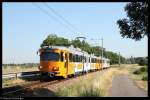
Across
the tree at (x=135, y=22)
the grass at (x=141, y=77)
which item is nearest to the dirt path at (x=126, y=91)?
the grass at (x=141, y=77)

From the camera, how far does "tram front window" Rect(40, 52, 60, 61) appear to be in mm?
35375

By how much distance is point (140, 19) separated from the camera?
18891 millimetres

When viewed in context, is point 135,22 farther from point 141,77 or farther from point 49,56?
point 141,77

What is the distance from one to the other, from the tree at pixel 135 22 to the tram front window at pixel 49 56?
15.2 m

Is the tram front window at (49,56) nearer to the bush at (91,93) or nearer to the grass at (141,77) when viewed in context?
the grass at (141,77)

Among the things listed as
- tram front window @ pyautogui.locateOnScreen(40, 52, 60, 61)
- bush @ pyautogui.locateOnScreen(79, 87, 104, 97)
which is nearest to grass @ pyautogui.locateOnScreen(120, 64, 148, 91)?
tram front window @ pyautogui.locateOnScreen(40, 52, 60, 61)

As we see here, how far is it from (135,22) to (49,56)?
55.6 ft

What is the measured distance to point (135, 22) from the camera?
19.5 meters

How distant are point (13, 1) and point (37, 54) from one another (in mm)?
22343

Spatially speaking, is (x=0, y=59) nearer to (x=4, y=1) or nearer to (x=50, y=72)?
(x=4, y=1)

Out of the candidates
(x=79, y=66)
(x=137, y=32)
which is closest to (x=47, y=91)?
(x=137, y=32)

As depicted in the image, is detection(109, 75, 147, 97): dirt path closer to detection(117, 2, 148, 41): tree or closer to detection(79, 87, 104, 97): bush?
detection(79, 87, 104, 97): bush

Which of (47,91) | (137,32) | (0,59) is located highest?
(137,32)

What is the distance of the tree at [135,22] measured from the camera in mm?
18656
